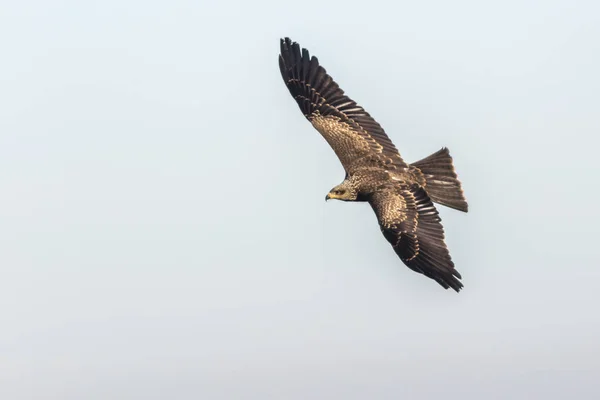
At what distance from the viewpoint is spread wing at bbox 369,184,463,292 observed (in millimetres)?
26078

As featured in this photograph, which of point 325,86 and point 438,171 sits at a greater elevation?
point 325,86

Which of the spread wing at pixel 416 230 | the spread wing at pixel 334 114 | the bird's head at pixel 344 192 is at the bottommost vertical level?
the spread wing at pixel 416 230

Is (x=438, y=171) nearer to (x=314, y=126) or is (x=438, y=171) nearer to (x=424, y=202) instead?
(x=424, y=202)

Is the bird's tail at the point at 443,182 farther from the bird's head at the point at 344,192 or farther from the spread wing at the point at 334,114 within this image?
the bird's head at the point at 344,192

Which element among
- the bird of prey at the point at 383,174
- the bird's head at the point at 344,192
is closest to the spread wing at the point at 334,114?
the bird of prey at the point at 383,174

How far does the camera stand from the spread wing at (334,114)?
2866 cm

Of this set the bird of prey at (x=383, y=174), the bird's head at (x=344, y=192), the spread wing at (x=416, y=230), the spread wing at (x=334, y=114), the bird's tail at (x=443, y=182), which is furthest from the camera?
the spread wing at (x=334, y=114)

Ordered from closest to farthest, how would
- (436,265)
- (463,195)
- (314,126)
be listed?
1. (436,265)
2. (463,195)
3. (314,126)

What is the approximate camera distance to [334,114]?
97.5 feet

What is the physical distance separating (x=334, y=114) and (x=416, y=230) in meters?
4.57

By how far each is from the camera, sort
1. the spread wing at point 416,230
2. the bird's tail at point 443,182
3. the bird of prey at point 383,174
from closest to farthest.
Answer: the spread wing at point 416,230 < the bird of prey at point 383,174 < the bird's tail at point 443,182

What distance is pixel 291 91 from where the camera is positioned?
30.5 meters

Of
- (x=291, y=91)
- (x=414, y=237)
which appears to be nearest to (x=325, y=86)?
(x=291, y=91)

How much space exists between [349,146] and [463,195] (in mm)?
3146
